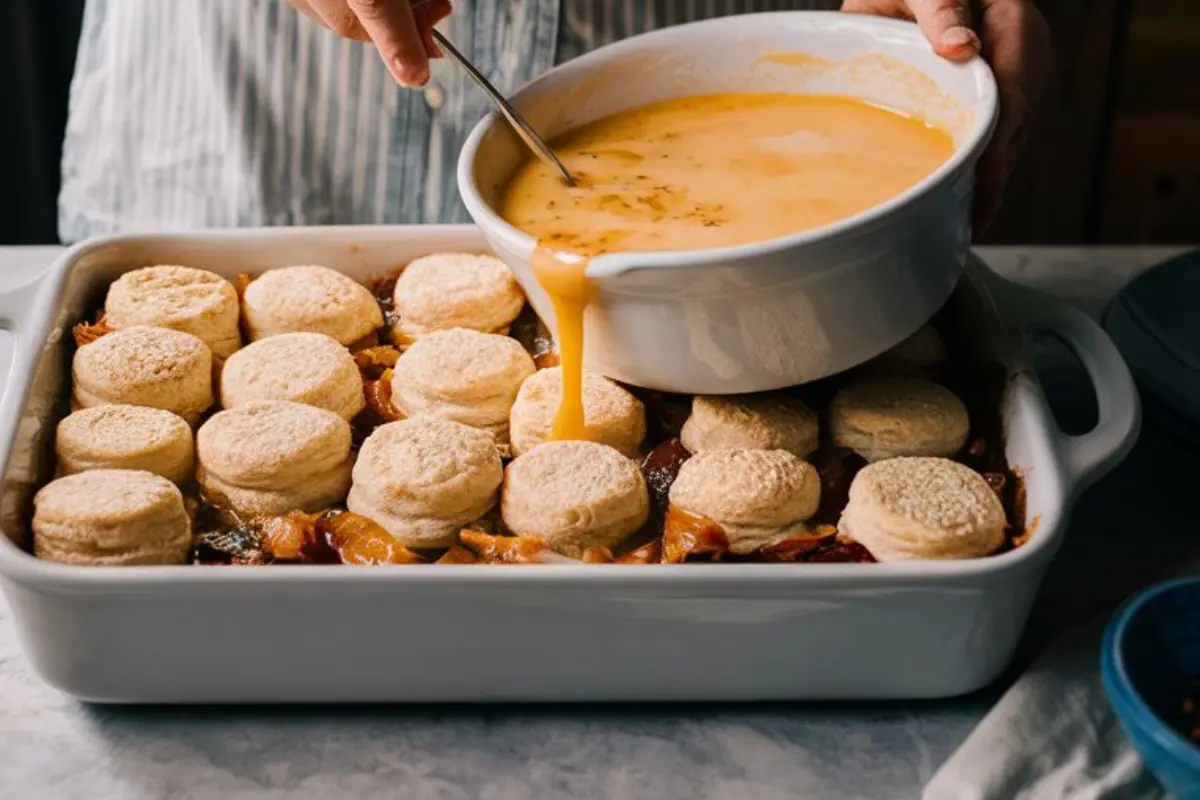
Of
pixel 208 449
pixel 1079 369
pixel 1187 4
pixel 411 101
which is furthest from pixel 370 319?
pixel 1187 4

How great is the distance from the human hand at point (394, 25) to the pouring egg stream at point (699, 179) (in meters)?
0.17

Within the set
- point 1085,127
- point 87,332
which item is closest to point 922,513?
point 87,332

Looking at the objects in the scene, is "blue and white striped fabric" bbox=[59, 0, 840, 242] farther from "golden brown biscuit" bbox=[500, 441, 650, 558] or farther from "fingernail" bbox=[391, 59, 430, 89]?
"golden brown biscuit" bbox=[500, 441, 650, 558]

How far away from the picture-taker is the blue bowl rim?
3.27 ft

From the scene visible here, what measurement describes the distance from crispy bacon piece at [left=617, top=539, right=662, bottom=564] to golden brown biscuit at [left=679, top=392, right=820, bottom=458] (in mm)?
132

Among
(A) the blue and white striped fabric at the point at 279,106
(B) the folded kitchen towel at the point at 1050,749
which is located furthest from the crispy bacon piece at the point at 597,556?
(A) the blue and white striped fabric at the point at 279,106

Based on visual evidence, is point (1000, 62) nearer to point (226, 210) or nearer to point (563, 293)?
point (563, 293)

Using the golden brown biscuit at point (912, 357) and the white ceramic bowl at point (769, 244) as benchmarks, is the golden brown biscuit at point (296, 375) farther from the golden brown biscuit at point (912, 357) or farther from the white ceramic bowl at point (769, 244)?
the golden brown biscuit at point (912, 357)

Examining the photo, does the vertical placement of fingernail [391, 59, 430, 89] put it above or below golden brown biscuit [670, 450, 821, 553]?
above

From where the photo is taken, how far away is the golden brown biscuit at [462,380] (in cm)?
140

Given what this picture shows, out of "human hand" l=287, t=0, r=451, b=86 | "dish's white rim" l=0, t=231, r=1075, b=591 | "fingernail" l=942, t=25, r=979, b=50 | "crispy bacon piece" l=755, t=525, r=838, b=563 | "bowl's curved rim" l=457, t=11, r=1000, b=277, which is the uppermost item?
"human hand" l=287, t=0, r=451, b=86

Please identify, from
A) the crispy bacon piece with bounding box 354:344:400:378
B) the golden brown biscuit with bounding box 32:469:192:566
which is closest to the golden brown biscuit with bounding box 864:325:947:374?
the crispy bacon piece with bounding box 354:344:400:378

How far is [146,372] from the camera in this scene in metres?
1.39

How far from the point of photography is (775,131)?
1.48 meters
